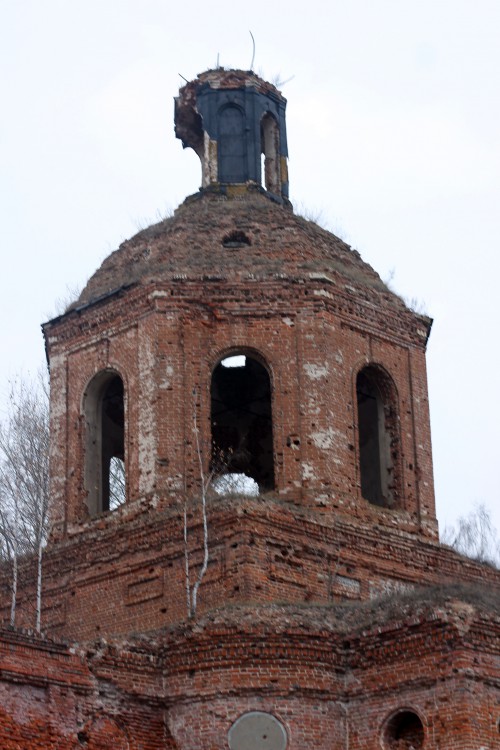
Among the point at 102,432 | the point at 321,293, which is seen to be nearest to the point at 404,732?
the point at 321,293

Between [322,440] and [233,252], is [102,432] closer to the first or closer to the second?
[233,252]

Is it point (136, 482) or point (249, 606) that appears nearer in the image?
point (249, 606)

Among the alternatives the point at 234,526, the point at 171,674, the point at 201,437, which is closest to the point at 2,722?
the point at 171,674

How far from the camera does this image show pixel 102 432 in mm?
18562

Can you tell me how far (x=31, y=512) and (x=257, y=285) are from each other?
6.81 m

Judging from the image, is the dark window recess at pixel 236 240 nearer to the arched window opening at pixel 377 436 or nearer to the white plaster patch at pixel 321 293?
the white plaster patch at pixel 321 293

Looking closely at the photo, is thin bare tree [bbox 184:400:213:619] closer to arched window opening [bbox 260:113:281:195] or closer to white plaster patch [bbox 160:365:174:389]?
white plaster patch [bbox 160:365:174:389]

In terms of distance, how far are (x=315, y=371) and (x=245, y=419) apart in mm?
2820

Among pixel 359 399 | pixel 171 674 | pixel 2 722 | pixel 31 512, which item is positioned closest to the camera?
pixel 2 722

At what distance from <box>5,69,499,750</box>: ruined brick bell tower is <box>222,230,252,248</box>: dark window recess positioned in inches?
1.0

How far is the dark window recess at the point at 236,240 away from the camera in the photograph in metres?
18.5

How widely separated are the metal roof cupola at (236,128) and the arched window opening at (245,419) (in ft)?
7.57

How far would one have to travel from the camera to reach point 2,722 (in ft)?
43.8

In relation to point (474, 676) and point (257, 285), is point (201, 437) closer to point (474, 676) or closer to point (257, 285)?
point (257, 285)
